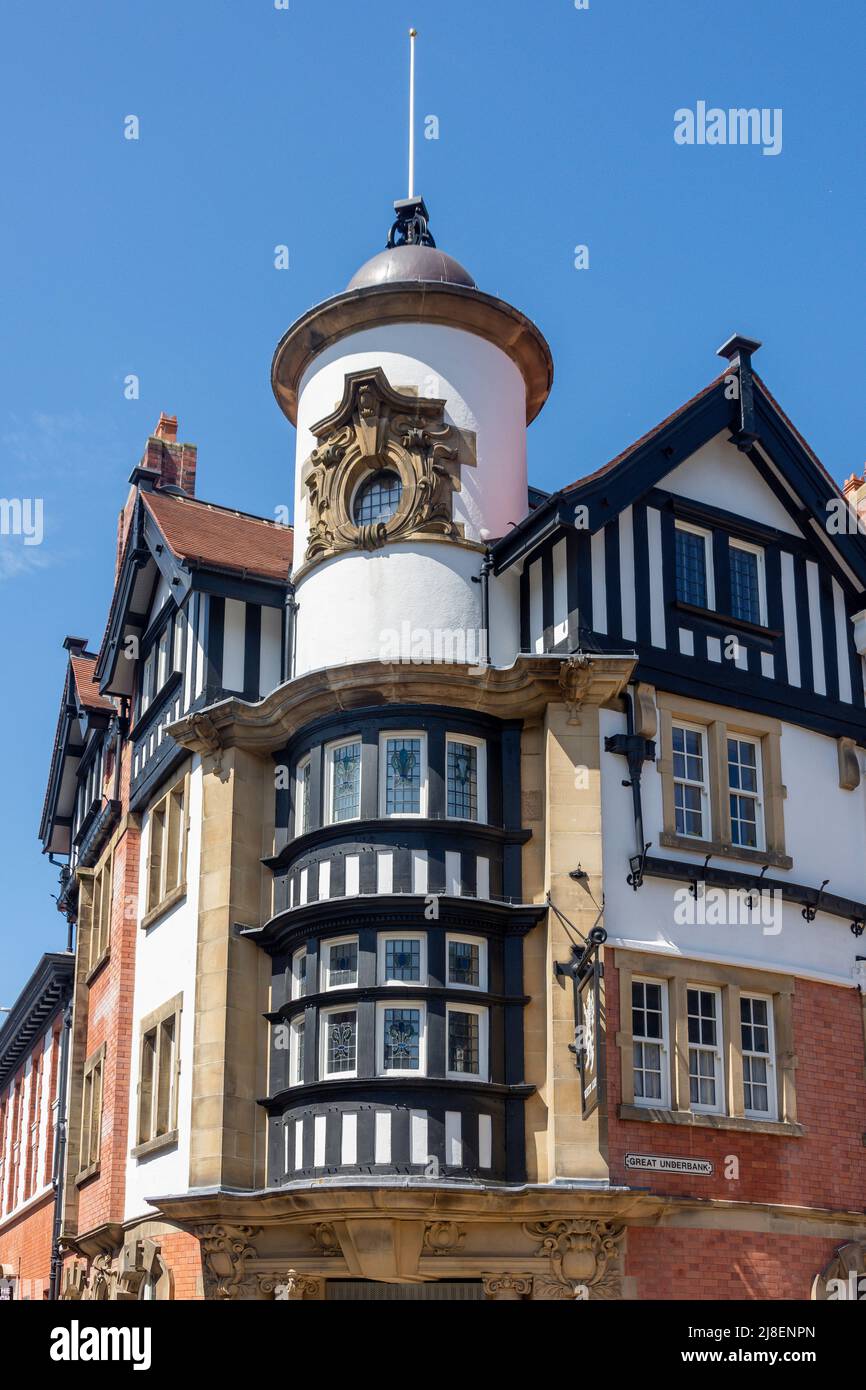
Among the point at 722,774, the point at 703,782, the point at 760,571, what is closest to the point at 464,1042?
the point at 703,782

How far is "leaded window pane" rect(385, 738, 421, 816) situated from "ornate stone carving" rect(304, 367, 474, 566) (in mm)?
2874

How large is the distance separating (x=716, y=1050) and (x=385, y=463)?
869 cm

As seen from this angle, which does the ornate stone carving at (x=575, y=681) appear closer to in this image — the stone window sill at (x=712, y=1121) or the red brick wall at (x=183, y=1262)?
the stone window sill at (x=712, y=1121)

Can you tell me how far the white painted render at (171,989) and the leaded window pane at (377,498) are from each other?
4148 mm

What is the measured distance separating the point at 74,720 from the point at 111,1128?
1158 cm

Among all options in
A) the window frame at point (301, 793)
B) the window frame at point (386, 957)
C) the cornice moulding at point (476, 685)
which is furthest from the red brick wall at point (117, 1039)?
the window frame at point (386, 957)

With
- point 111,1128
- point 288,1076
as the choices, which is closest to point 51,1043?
point 111,1128

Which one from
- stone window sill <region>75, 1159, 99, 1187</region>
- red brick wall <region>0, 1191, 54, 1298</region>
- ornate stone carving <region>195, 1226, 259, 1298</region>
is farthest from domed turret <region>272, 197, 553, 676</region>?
red brick wall <region>0, 1191, 54, 1298</region>

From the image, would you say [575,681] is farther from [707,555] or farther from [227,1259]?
[227,1259]

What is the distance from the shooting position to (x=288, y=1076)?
21625 millimetres

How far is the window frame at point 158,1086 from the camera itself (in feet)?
78.3

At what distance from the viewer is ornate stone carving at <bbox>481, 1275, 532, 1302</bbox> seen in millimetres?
19656
